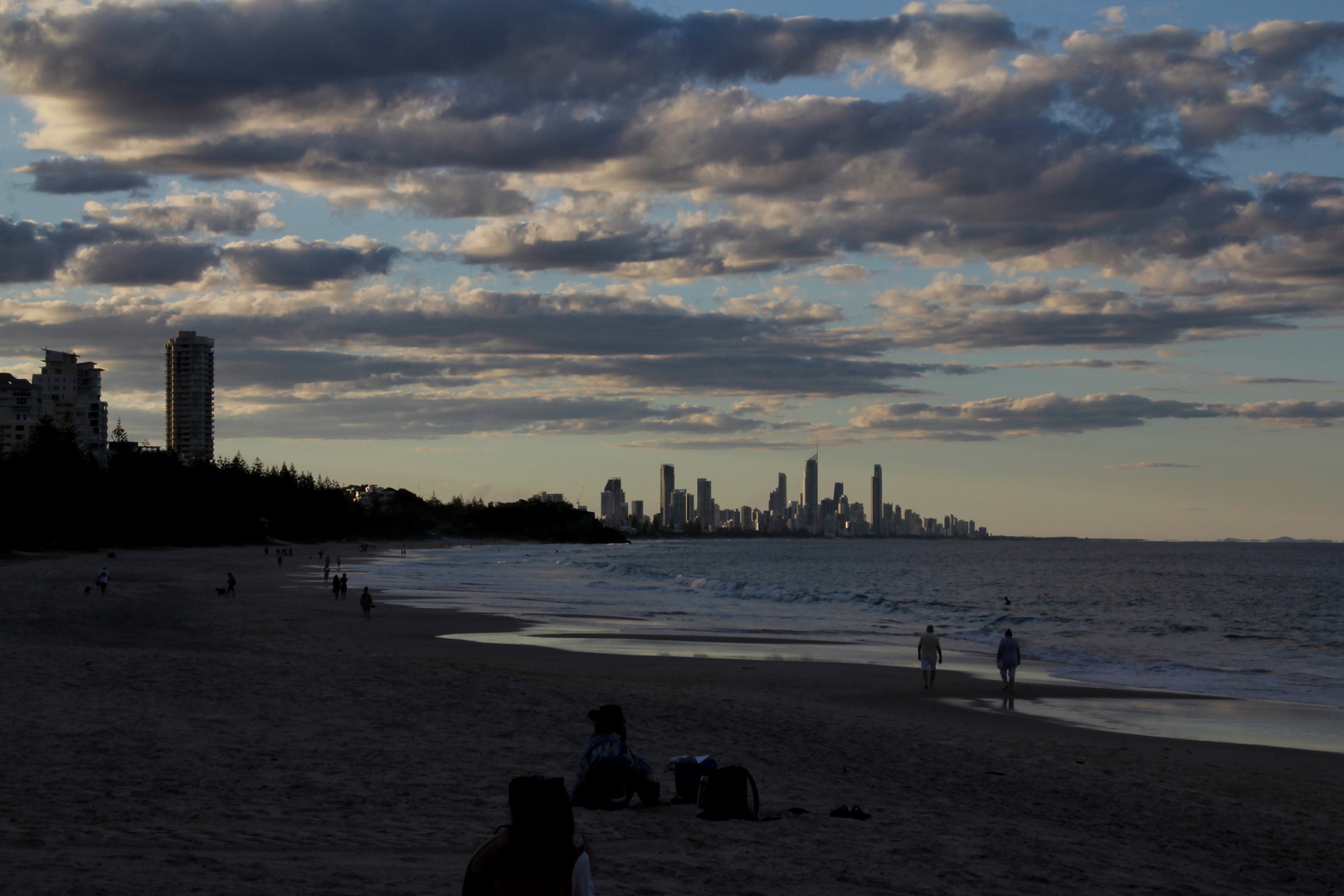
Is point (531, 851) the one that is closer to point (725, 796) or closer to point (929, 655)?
point (725, 796)

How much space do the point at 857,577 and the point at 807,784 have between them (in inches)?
3372

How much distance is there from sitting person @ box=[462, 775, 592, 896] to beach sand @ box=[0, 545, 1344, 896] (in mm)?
3575

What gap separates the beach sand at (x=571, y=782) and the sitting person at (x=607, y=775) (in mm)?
198

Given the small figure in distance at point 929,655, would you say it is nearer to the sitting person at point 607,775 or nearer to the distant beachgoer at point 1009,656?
the distant beachgoer at point 1009,656

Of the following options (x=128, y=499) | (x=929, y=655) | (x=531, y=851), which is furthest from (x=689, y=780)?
(x=128, y=499)

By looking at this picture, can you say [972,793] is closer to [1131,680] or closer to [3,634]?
[1131,680]

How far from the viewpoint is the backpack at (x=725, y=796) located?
10000 mm

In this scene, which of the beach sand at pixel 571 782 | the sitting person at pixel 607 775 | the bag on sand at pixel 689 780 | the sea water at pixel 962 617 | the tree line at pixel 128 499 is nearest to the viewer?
the beach sand at pixel 571 782

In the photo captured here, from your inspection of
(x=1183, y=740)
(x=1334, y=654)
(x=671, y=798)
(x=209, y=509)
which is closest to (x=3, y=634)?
(x=671, y=798)

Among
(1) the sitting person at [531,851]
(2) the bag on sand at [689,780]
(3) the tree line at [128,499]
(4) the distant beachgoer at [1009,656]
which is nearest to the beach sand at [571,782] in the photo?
(2) the bag on sand at [689,780]

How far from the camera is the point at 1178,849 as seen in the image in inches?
403

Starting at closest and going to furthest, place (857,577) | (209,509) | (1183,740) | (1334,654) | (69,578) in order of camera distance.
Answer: (1183,740)
(1334,654)
(69,578)
(857,577)
(209,509)

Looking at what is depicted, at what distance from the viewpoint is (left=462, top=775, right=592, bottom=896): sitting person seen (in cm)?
413

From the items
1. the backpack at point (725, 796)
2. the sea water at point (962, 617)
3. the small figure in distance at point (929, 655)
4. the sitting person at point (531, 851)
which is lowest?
the sea water at point (962, 617)
